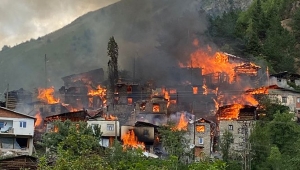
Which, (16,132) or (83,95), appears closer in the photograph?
(16,132)

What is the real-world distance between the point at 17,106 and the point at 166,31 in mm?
34495

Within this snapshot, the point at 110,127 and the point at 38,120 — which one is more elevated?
the point at 38,120

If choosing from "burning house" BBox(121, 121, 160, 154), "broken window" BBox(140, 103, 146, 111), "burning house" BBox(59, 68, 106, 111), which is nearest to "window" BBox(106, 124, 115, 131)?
"burning house" BBox(121, 121, 160, 154)

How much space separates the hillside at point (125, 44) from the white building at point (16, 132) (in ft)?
101

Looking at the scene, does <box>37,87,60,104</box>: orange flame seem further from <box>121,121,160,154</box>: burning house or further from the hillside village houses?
the hillside village houses

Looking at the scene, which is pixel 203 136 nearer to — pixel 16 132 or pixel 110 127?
pixel 110 127

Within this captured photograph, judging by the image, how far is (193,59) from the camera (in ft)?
244

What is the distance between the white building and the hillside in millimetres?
30670

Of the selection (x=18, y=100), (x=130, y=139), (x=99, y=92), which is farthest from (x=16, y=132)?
(x=99, y=92)

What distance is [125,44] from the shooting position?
3553 inches

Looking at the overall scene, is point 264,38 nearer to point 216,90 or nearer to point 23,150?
point 216,90

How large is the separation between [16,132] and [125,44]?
45.4 m

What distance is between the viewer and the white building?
46.6 m

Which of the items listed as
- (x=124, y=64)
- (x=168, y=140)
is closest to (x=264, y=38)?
(x=124, y=64)
